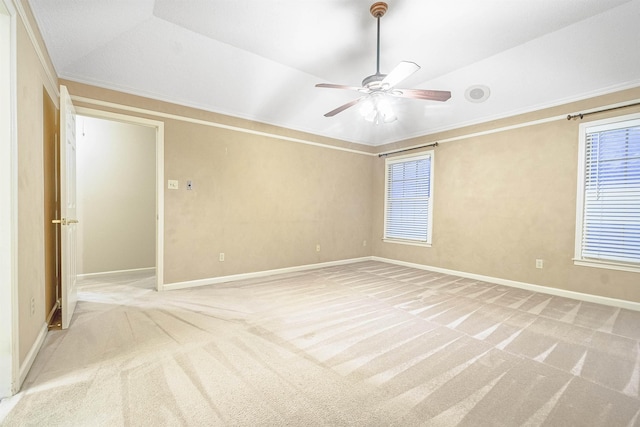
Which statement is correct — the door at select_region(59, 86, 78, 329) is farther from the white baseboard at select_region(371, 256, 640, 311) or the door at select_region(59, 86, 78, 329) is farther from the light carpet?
the white baseboard at select_region(371, 256, 640, 311)

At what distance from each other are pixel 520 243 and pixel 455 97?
241 cm

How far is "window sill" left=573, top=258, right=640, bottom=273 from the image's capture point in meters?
3.19

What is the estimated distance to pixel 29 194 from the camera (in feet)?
6.38

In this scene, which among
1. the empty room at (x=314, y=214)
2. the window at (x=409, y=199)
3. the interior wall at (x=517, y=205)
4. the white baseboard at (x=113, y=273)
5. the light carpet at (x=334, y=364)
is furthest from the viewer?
the window at (x=409, y=199)

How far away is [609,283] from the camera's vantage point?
334 cm

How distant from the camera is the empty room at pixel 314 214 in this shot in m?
1.68

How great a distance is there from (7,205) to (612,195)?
18.7 feet

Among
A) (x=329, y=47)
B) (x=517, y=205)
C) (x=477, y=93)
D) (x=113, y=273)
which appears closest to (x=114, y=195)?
(x=113, y=273)

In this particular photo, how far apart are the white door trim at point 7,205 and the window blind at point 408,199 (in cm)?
529

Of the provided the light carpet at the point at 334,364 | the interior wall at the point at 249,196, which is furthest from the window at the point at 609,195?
the interior wall at the point at 249,196

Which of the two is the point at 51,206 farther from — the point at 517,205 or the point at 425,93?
the point at 517,205

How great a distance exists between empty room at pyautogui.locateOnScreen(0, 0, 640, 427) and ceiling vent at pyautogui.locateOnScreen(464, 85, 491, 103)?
3 centimetres

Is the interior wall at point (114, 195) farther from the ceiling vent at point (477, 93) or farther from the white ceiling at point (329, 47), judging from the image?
the ceiling vent at point (477, 93)

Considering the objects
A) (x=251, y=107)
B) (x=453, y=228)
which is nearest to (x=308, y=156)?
(x=251, y=107)
